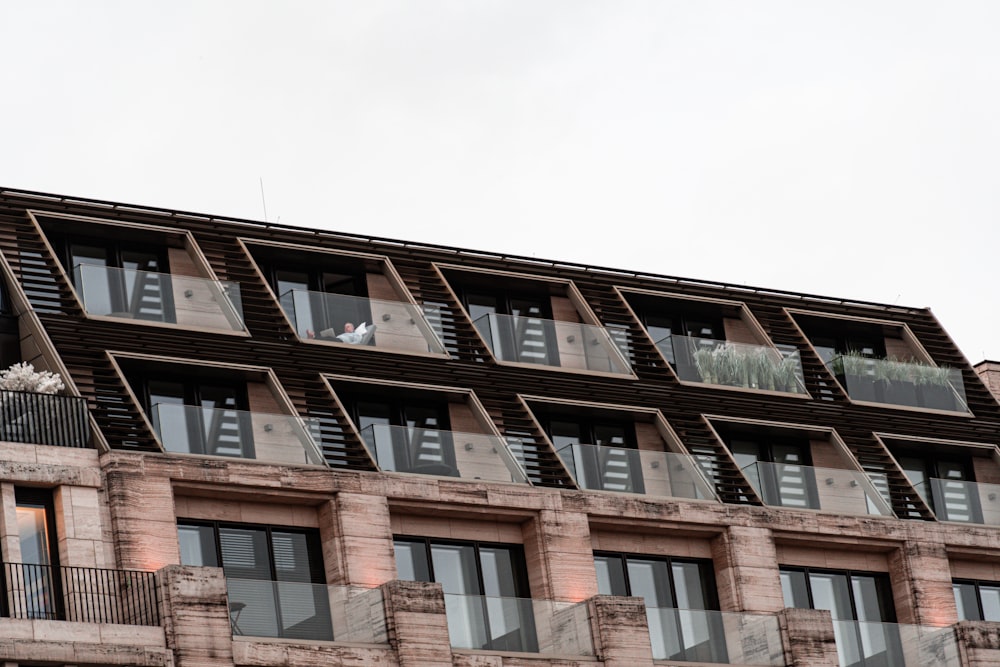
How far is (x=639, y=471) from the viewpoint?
5653 centimetres

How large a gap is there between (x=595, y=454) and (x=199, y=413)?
10.2 metres

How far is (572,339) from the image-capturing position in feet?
194

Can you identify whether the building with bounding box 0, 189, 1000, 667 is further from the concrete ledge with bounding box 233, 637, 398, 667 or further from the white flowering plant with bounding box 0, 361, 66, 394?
the white flowering plant with bounding box 0, 361, 66, 394

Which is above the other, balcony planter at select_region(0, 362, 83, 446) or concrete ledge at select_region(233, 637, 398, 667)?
balcony planter at select_region(0, 362, 83, 446)

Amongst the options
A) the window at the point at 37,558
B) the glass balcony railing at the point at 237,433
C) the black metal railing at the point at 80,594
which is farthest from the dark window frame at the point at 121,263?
the black metal railing at the point at 80,594

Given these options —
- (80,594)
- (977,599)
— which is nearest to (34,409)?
(80,594)

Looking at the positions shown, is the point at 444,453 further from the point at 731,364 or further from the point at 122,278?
the point at 731,364

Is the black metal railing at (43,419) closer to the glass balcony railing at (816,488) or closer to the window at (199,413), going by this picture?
the window at (199,413)

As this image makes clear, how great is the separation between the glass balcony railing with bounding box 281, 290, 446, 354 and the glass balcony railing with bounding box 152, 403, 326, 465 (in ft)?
12.8

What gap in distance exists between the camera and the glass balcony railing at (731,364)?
60.4m

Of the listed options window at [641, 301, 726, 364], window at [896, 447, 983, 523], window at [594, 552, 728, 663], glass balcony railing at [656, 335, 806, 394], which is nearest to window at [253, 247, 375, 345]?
window at [594, 552, 728, 663]

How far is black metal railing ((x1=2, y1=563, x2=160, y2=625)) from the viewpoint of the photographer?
45750 millimetres

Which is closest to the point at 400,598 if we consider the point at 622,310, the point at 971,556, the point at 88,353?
the point at 88,353

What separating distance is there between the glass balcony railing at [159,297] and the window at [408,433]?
377 cm
